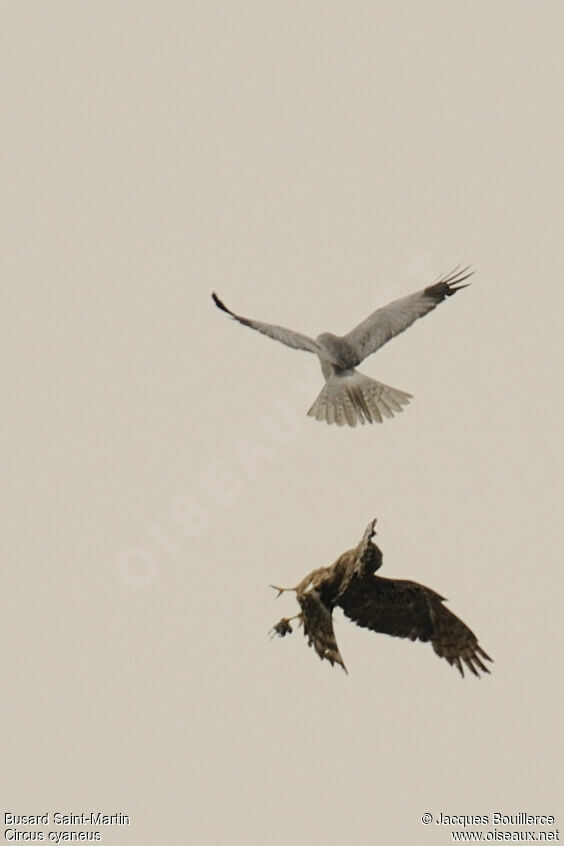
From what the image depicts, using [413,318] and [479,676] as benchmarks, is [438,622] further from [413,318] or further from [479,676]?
[413,318]

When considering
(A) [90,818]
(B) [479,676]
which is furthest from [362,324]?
(A) [90,818]

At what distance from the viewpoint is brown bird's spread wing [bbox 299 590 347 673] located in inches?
368

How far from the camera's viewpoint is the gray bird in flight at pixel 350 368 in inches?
390

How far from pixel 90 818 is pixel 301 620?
6.35 ft

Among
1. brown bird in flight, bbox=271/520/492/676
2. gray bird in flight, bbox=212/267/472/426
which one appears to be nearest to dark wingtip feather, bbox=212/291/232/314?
gray bird in flight, bbox=212/267/472/426

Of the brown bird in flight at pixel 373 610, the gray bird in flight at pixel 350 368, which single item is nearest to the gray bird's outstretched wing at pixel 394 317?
the gray bird in flight at pixel 350 368

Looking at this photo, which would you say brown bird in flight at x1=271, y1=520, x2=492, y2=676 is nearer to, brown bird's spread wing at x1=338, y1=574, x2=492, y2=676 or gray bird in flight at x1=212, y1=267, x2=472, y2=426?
brown bird's spread wing at x1=338, y1=574, x2=492, y2=676

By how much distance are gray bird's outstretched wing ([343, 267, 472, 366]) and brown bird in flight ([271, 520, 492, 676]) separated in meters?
1.56

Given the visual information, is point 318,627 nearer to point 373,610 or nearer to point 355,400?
point 373,610

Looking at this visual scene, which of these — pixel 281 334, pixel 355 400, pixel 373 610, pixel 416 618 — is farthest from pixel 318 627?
pixel 281 334

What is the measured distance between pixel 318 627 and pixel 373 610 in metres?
0.46

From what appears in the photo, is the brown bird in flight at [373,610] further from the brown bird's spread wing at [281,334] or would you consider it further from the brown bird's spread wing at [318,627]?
the brown bird's spread wing at [281,334]

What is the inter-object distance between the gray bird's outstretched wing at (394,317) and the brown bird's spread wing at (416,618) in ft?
5.33

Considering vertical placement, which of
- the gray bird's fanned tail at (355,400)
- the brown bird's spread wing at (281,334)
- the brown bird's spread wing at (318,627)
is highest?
the brown bird's spread wing at (281,334)
